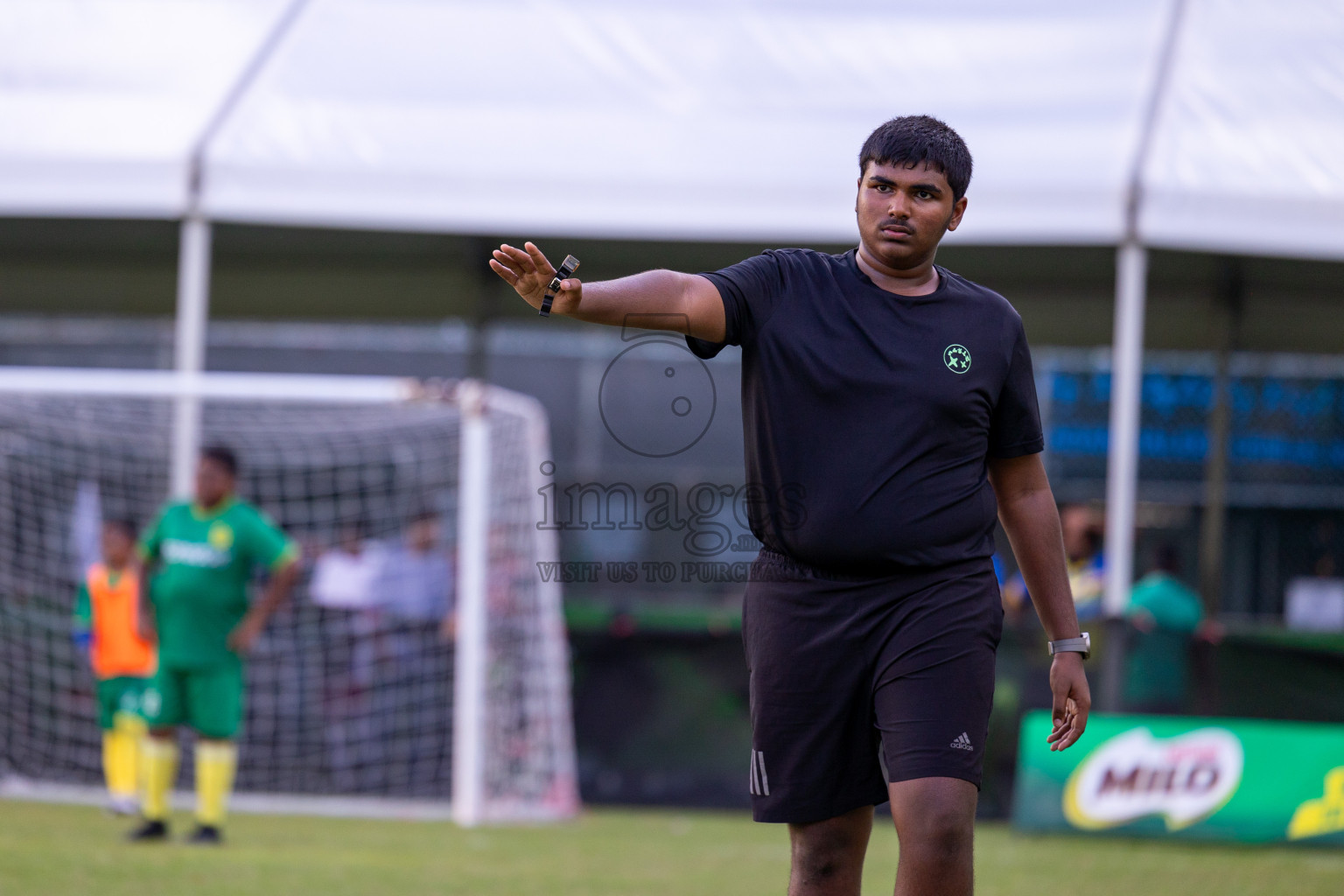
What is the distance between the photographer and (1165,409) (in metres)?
14.1

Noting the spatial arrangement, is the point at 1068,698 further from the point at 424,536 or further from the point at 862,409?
the point at 424,536

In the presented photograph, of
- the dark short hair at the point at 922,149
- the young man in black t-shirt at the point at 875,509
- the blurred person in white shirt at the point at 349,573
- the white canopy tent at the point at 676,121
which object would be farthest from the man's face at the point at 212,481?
the dark short hair at the point at 922,149

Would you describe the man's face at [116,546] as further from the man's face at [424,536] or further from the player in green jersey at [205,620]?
the man's face at [424,536]

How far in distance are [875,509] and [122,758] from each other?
699cm

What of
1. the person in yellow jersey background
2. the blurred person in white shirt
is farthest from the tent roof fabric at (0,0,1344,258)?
the blurred person in white shirt

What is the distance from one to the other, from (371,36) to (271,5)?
0.77 meters

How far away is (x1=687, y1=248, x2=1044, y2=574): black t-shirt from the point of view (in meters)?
3.18

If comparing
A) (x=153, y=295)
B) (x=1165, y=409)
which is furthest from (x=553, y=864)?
(x=1165, y=409)

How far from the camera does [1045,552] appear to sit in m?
3.48

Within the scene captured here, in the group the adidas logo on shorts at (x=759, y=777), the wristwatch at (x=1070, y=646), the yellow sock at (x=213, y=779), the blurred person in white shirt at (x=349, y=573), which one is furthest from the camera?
the blurred person in white shirt at (x=349, y=573)

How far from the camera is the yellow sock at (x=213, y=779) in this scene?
7.66 metres

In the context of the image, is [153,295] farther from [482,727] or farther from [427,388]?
[482,727]

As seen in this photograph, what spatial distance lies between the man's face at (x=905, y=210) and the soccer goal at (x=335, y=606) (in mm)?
6062

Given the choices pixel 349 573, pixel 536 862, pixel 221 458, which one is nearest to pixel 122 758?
pixel 349 573
